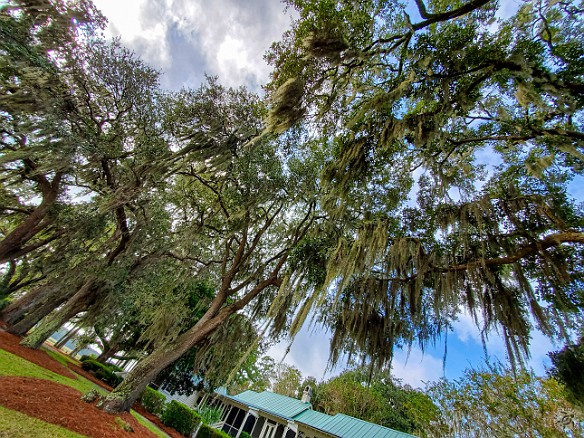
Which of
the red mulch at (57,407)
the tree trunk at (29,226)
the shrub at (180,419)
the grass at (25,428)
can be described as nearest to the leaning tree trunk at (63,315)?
the tree trunk at (29,226)

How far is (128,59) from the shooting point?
28.1 feet

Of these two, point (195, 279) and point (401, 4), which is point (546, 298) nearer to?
point (401, 4)

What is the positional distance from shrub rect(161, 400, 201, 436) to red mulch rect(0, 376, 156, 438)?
6568 millimetres

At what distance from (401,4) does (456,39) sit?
1479 millimetres

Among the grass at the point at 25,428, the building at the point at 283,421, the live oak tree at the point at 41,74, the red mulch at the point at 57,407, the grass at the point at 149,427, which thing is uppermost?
the live oak tree at the point at 41,74

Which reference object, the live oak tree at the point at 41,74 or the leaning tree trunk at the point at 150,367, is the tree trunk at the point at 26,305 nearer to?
the live oak tree at the point at 41,74

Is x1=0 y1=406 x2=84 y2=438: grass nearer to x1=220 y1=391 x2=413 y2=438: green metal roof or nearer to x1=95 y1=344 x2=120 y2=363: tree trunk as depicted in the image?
x1=220 y1=391 x2=413 y2=438: green metal roof

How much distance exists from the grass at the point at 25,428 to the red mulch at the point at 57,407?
224 millimetres

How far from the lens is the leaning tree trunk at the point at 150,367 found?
6141 mm

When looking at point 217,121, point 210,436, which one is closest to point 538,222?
point 217,121

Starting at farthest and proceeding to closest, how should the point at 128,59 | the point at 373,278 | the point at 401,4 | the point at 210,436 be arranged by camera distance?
the point at 210,436 < the point at 128,59 < the point at 373,278 < the point at 401,4

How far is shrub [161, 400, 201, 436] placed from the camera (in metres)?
11.2

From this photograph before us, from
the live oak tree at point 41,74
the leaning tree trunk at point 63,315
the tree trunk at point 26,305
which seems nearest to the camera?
the live oak tree at point 41,74

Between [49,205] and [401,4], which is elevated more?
[401,4]
